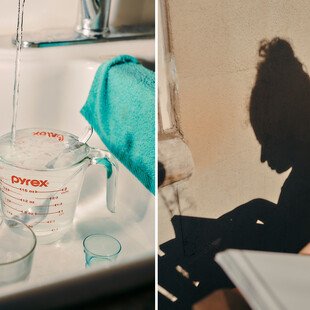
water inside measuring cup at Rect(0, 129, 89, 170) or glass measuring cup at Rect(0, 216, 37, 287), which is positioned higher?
water inside measuring cup at Rect(0, 129, 89, 170)

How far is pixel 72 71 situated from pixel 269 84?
1.58 feet

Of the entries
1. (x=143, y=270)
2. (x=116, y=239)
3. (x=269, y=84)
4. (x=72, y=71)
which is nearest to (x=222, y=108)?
(x=269, y=84)

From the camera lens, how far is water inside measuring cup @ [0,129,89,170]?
0.65 metres

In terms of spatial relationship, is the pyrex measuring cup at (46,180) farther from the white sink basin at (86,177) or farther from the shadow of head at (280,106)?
the shadow of head at (280,106)

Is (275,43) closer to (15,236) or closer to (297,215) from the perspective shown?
(297,215)

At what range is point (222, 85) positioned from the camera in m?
0.47

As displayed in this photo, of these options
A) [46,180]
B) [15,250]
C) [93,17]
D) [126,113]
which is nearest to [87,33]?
[93,17]

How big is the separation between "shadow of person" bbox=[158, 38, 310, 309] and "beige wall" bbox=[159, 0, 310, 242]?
0.01 m

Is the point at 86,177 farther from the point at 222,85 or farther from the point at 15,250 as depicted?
the point at 222,85

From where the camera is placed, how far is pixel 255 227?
0.52 m

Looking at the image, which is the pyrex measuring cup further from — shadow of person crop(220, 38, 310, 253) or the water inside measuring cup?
shadow of person crop(220, 38, 310, 253)

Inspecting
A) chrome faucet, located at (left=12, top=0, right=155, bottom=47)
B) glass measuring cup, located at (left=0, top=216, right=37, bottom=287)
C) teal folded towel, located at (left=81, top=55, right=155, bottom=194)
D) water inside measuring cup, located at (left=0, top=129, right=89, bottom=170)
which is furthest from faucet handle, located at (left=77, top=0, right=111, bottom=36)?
glass measuring cup, located at (left=0, top=216, right=37, bottom=287)

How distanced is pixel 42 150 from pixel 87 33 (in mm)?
341

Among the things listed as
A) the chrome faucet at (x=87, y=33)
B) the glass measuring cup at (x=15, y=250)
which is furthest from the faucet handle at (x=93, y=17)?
the glass measuring cup at (x=15, y=250)
